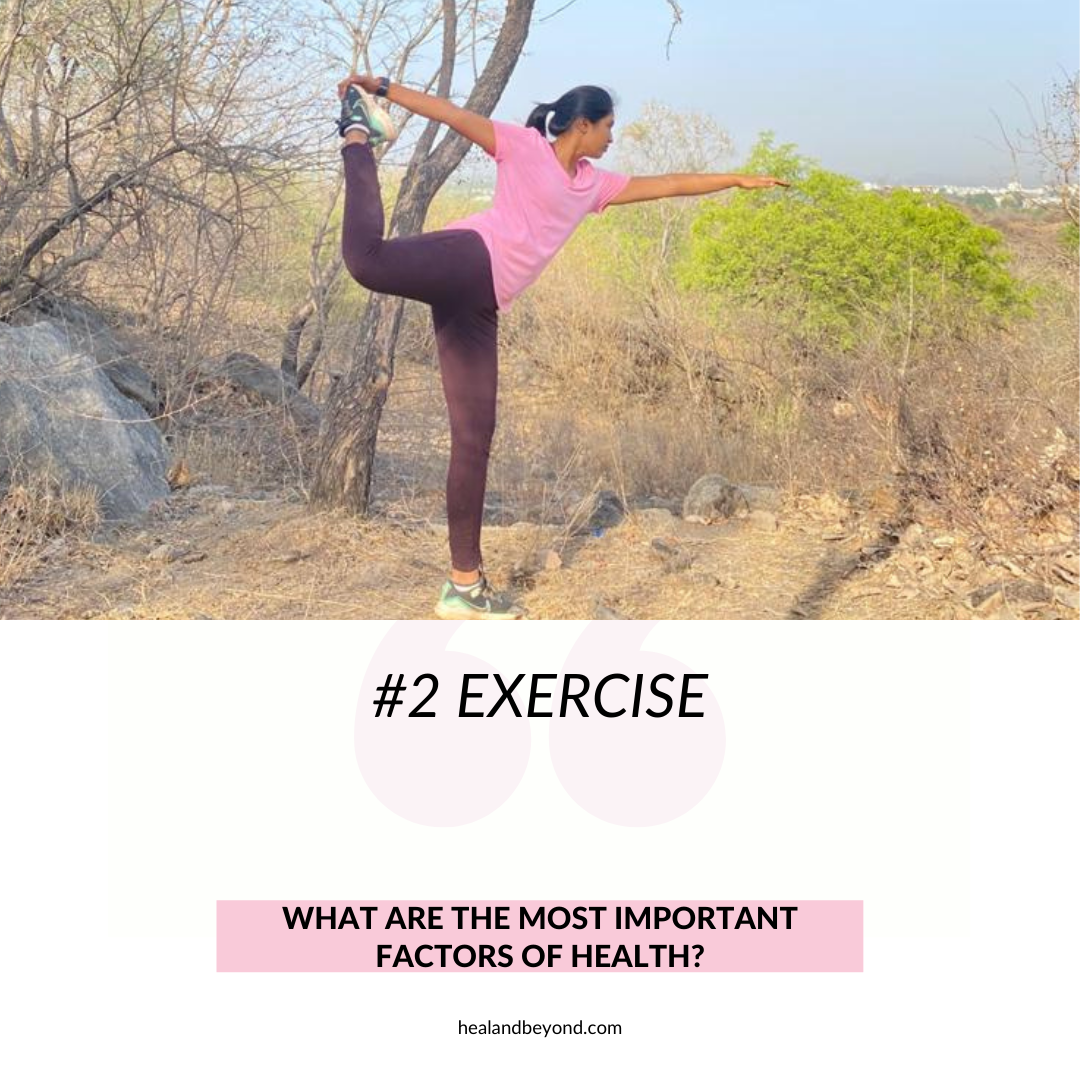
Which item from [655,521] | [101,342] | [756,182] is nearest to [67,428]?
[101,342]

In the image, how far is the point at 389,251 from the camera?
172 inches

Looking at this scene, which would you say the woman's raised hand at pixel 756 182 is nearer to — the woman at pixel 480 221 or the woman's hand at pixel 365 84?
the woman at pixel 480 221

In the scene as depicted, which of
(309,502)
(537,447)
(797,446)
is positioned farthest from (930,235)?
(309,502)

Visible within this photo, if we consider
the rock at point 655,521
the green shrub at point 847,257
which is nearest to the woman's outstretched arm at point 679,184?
the rock at point 655,521

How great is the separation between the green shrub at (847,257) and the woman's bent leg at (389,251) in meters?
6.78

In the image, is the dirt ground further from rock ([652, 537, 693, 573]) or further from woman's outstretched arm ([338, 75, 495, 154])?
woman's outstretched arm ([338, 75, 495, 154])

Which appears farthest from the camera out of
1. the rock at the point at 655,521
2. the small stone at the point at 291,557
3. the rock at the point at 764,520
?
the rock at the point at 764,520

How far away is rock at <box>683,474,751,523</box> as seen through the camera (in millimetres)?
6891

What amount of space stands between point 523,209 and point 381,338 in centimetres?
202

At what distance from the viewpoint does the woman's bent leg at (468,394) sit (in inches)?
189

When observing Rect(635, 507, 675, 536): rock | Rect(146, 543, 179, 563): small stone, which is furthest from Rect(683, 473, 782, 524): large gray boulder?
Rect(146, 543, 179, 563): small stone

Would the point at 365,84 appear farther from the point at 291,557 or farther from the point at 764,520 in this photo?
the point at 764,520

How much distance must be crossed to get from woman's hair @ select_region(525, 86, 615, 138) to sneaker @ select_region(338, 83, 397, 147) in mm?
519

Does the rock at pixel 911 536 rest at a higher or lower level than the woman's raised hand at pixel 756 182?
lower
